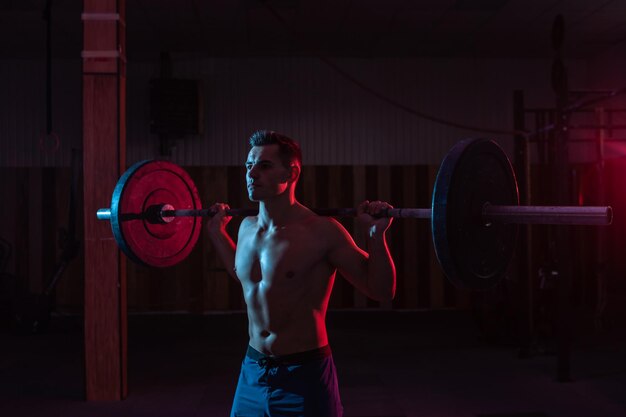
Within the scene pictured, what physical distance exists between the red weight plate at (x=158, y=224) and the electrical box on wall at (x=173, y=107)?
404 centimetres

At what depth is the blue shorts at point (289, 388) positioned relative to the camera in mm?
1697

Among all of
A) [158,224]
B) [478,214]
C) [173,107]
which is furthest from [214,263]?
[478,214]

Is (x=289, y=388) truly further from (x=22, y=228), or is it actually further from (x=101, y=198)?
(x=22, y=228)

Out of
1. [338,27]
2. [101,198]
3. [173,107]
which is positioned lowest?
[101,198]

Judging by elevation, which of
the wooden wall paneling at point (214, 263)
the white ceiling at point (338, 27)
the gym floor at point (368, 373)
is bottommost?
the gym floor at point (368, 373)

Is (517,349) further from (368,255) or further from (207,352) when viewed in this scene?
(368,255)

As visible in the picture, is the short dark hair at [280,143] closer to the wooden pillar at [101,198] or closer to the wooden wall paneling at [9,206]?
the wooden pillar at [101,198]

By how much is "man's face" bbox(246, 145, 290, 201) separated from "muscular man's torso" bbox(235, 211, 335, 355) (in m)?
0.12

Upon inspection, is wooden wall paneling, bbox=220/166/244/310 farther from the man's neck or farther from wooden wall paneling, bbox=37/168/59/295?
the man's neck

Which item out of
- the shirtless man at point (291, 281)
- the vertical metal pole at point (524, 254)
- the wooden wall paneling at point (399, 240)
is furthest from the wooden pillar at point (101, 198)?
the wooden wall paneling at point (399, 240)

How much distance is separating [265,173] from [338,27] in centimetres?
428

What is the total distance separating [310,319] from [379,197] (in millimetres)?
5098

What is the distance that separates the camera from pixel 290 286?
177 cm

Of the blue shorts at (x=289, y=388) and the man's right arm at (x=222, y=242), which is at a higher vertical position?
the man's right arm at (x=222, y=242)
